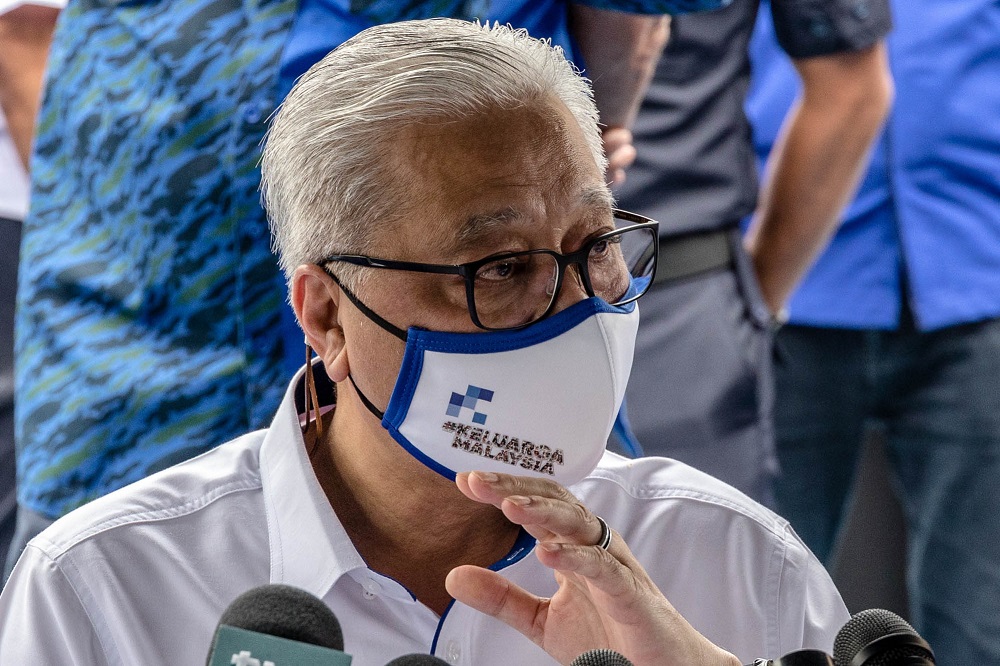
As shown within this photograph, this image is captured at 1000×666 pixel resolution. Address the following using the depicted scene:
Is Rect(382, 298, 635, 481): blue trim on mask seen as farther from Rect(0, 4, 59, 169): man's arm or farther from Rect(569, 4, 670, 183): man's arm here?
Rect(0, 4, 59, 169): man's arm

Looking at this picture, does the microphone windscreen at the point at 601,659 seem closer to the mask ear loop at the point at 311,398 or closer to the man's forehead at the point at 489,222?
the man's forehead at the point at 489,222

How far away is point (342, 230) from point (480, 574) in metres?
0.48

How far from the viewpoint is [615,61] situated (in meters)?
2.25

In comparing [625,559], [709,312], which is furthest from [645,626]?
[709,312]

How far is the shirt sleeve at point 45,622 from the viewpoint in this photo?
59.9 inches

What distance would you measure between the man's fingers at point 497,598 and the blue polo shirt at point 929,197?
7.14 feet

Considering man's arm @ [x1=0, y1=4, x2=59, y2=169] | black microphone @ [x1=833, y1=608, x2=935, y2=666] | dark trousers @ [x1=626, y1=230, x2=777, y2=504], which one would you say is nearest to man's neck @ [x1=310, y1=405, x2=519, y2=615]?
black microphone @ [x1=833, y1=608, x2=935, y2=666]

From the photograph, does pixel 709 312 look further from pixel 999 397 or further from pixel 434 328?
pixel 434 328

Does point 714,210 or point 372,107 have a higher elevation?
point 372,107

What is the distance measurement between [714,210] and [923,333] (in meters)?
0.96

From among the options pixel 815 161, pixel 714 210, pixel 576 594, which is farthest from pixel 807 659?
pixel 815 161

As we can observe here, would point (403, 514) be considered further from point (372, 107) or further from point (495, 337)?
point (372, 107)

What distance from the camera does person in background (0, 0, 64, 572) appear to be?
2.63 m

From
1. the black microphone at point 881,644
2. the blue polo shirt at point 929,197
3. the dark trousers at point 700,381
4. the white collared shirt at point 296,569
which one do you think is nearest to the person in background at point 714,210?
the dark trousers at point 700,381
